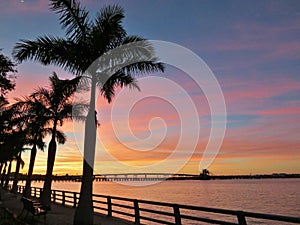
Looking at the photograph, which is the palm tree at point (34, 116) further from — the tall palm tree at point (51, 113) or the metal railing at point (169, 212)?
the metal railing at point (169, 212)

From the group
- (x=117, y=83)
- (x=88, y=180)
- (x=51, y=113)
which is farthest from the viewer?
(x=51, y=113)

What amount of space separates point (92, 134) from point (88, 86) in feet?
7.86

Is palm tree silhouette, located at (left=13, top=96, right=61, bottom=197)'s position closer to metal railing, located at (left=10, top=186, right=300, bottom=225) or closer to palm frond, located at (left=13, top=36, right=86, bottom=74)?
metal railing, located at (left=10, top=186, right=300, bottom=225)

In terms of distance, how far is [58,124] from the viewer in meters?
24.6

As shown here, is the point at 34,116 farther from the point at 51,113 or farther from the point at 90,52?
the point at 90,52

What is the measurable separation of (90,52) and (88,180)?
17.8 feet

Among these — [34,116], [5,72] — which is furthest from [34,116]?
[5,72]

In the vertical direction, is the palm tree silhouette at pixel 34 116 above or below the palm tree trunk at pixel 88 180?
above

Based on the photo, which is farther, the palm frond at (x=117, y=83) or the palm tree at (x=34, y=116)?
the palm tree at (x=34, y=116)

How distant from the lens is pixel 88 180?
13.6 meters

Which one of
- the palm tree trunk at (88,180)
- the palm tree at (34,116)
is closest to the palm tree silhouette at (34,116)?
the palm tree at (34,116)

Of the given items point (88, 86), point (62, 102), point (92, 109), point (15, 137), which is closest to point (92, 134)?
point (92, 109)

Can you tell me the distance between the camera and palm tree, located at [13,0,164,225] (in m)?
13.8

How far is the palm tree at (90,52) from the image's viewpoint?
1379 cm
